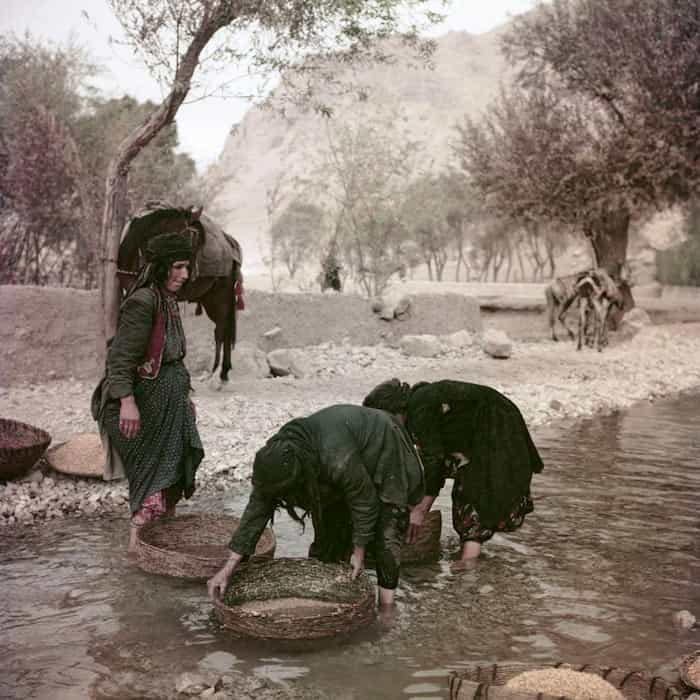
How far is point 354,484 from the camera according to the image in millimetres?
3977

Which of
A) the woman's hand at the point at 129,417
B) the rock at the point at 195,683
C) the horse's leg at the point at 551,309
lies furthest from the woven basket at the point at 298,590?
the horse's leg at the point at 551,309

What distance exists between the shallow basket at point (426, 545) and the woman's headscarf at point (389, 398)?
0.92 meters

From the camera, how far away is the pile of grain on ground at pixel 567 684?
3.15 meters

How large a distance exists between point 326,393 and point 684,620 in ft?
21.1

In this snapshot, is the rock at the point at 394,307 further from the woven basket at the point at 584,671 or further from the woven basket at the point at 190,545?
the woven basket at the point at 584,671

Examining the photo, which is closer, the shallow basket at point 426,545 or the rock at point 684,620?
the rock at point 684,620

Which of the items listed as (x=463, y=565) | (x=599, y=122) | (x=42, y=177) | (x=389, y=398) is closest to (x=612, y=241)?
(x=599, y=122)

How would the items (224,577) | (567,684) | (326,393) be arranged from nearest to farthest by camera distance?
1. (567,684)
2. (224,577)
3. (326,393)

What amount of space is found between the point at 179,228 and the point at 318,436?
4174mm

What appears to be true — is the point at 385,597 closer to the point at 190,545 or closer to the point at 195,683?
the point at 195,683

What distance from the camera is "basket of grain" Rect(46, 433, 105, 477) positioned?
653 cm

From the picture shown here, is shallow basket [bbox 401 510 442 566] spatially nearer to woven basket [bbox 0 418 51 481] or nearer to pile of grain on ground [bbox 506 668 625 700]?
pile of grain on ground [bbox 506 668 625 700]

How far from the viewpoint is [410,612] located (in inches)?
177

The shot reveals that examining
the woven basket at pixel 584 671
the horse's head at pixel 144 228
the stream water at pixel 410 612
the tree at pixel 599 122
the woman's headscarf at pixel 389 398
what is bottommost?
the stream water at pixel 410 612
